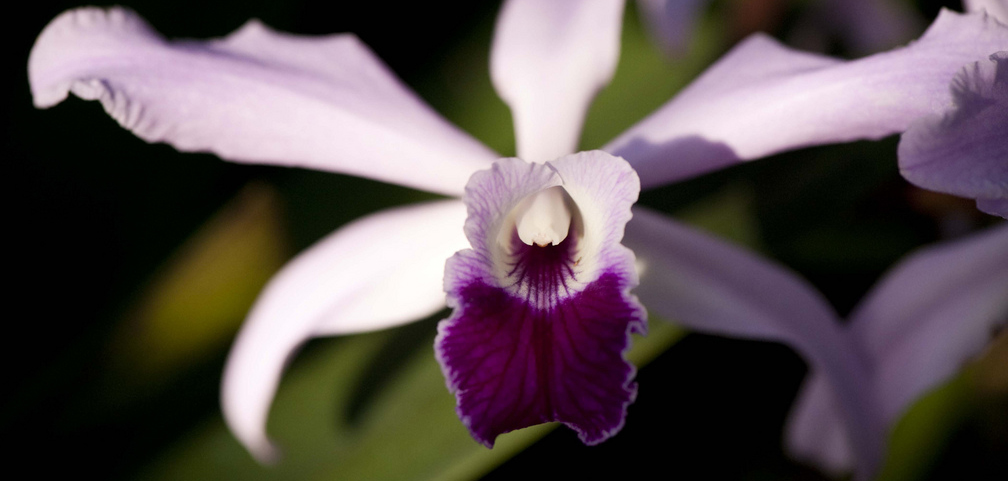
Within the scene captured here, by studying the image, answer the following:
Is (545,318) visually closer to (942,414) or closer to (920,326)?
(920,326)

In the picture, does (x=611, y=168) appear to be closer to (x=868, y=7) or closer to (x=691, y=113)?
(x=691, y=113)

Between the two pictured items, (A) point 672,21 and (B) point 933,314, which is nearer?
(B) point 933,314

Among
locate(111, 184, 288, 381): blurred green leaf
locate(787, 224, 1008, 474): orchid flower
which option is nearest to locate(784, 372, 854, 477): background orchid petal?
locate(787, 224, 1008, 474): orchid flower

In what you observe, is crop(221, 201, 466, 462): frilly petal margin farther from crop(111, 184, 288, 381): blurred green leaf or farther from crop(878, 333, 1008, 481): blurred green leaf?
crop(878, 333, 1008, 481): blurred green leaf

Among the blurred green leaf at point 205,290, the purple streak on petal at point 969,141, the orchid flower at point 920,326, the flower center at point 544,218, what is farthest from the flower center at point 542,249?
the blurred green leaf at point 205,290

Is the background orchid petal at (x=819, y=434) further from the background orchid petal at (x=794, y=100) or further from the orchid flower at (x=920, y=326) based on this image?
the background orchid petal at (x=794, y=100)

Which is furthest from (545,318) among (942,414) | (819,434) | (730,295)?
(942,414)
